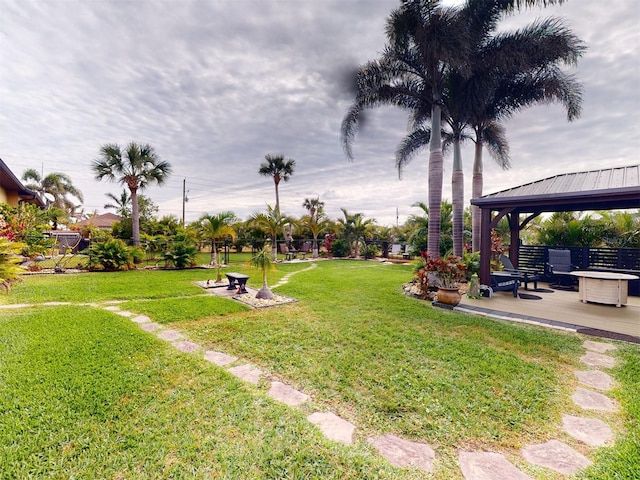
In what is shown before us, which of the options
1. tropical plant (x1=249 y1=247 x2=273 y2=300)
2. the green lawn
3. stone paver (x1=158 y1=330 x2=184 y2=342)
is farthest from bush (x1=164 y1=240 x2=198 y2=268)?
stone paver (x1=158 y1=330 x2=184 y2=342)

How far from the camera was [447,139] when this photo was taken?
12125 millimetres

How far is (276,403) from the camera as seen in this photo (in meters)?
2.69

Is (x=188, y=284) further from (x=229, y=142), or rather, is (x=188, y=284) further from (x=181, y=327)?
(x=229, y=142)

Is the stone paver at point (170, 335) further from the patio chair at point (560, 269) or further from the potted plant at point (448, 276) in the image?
the patio chair at point (560, 269)

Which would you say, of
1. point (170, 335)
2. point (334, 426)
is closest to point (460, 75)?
point (334, 426)

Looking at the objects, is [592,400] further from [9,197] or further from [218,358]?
[9,197]

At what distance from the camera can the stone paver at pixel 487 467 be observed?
74.9 inches

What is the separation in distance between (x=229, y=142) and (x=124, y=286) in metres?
9.71

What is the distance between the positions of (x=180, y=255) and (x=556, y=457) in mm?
13239

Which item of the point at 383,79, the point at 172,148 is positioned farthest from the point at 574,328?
the point at 172,148

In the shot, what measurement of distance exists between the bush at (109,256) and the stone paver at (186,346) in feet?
31.4

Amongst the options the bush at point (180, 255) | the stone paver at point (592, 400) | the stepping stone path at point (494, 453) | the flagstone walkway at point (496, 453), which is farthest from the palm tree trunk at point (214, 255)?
the stone paver at point (592, 400)

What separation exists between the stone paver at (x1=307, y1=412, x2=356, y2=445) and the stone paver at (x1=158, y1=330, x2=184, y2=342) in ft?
9.13

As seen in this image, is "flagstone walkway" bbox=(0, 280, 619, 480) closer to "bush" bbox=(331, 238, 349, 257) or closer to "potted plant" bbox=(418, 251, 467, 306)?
"potted plant" bbox=(418, 251, 467, 306)
